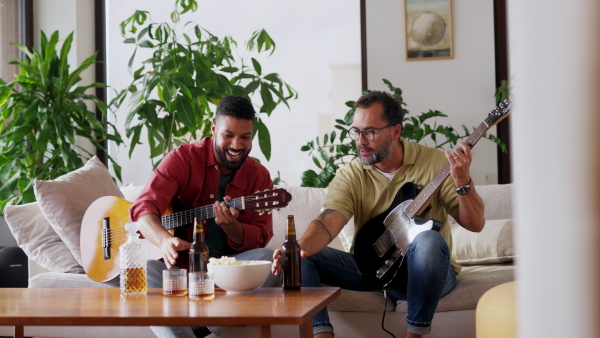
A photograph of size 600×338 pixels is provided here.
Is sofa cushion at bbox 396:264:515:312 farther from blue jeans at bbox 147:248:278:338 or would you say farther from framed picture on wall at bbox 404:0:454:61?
framed picture on wall at bbox 404:0:454:61

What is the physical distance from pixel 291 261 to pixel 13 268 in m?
1.74

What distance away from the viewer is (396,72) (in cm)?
439

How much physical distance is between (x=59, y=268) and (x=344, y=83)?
231 cm

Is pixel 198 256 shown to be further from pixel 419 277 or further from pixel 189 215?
pixel 419 277

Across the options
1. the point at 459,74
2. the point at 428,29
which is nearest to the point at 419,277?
the point at 459,74

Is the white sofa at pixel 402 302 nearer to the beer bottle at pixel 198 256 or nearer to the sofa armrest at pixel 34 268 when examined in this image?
the sofa armrest at pixel 34 268

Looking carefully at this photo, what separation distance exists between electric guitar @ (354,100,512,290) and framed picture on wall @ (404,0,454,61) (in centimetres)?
200

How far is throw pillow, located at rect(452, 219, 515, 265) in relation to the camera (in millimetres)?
2887

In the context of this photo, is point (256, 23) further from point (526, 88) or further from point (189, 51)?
point (526, 88)

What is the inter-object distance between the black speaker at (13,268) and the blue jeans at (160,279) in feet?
3.48

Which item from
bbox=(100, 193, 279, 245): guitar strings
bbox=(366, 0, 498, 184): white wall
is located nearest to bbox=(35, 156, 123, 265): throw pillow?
bbox=(100, 193, 279, 245): guitar strings

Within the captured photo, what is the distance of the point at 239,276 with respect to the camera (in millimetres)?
1974

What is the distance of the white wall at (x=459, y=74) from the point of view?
427 centimetres

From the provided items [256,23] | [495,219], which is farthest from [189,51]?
[495,219]
